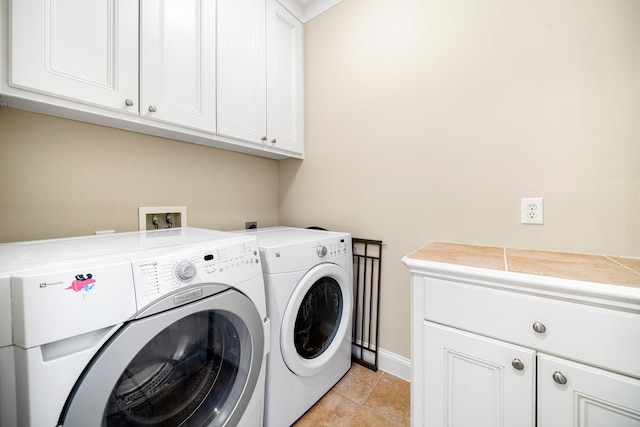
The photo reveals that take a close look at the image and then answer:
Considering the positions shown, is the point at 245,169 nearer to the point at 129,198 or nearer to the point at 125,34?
the point at 129,198

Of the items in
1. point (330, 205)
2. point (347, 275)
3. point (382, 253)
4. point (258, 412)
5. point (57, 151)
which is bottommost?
point (258, 412)

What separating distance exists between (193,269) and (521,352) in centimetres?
105

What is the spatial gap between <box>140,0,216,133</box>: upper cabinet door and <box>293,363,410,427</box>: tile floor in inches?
63.0

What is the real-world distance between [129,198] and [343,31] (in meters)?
1.73

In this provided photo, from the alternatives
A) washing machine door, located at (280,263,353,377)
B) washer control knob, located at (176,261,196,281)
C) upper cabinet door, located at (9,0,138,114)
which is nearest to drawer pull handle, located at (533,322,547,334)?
washing machine door, located at (280,263,353,377)

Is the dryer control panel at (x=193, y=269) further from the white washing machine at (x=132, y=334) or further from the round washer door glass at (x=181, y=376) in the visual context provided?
the round washer door glass at (x=181, y=376)

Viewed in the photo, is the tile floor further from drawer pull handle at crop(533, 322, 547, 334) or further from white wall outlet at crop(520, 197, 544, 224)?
white wall outlet at crop(520, 197, 544, 224)

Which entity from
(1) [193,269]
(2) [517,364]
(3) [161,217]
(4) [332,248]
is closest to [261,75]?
(3) [161,217]

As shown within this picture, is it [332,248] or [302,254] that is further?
[332,248]

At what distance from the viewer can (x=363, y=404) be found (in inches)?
52.4

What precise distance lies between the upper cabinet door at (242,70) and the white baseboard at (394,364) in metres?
1.59

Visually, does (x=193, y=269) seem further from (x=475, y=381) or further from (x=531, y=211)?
(x=531, y=211)

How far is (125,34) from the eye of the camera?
1.03 metres

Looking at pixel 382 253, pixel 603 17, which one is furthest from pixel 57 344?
pixel 603 17
